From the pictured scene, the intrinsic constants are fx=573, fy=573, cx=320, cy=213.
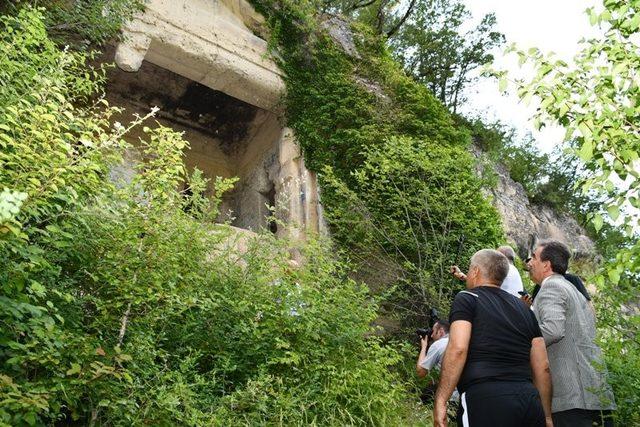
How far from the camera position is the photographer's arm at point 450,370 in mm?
2756

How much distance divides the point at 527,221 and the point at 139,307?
1053 cm

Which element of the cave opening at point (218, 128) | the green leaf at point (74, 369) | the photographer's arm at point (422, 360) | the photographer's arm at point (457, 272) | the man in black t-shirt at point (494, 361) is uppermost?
the man in black t-shirt at point (494, 361)

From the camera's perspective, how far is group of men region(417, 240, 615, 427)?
2.72 metres

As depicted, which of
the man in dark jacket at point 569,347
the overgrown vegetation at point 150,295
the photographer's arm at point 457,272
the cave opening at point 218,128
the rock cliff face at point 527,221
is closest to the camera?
the overgrown vegetation at point 150,295

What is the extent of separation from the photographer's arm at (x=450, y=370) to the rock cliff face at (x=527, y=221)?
333 inches

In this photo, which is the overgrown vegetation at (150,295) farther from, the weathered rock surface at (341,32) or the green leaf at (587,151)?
the weathered rock surface at (341,32)

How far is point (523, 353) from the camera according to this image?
2.87 meters

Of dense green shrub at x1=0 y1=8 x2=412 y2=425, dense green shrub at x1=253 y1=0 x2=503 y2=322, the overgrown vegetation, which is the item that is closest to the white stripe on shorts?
the overgrown vegetation

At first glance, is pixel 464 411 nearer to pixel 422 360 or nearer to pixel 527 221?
pixel 422 360

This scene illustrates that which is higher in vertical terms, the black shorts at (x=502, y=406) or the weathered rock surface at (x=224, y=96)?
the black shorts at (x=502, y=406)

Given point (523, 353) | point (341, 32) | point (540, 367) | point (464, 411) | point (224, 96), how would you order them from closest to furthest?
point (464, 411), point (523, 353), point (540, 367), point (341, 32), point (224, 96)

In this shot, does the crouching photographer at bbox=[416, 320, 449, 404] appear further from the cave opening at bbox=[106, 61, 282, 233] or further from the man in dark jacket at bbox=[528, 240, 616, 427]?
the cave opening at bbox=[106, 61, 282, 233]

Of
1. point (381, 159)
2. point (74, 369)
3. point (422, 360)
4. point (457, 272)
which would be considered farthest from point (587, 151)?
point (381, 159)

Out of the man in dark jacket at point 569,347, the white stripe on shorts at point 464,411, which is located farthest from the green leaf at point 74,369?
the man in dark jacket at point 569,347
